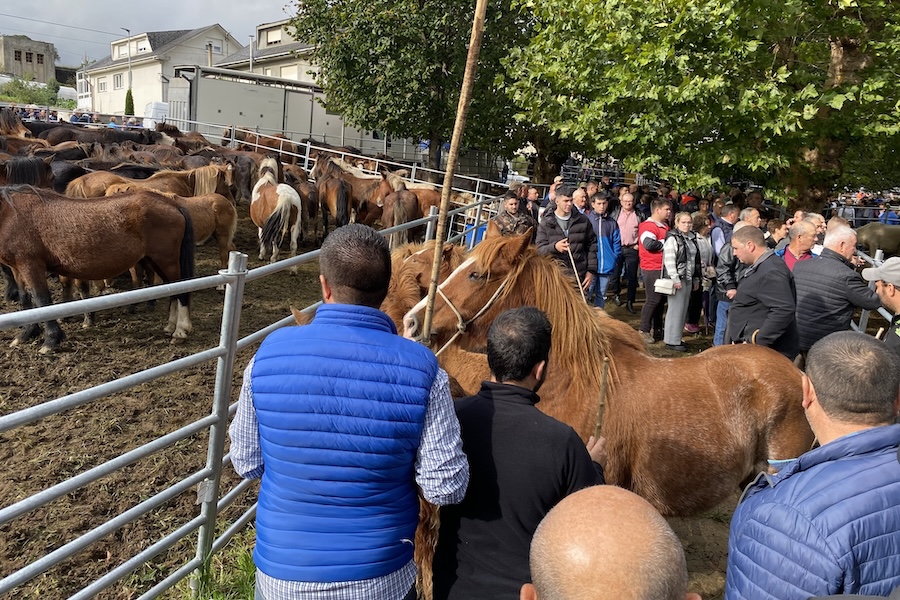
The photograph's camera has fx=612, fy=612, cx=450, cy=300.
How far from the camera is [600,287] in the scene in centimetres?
816

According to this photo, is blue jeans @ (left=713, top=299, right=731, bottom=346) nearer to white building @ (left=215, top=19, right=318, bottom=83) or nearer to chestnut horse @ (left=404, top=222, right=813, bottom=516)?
chestnut horse @ (left=404, top=222, right=813, bottom=516)

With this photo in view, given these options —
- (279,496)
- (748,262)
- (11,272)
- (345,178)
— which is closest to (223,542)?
(279,496)

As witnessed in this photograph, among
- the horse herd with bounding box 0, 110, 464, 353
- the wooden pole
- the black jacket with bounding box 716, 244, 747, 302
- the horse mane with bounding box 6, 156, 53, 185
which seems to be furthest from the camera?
the horse mane with bounding box 6, 156, 53, 185

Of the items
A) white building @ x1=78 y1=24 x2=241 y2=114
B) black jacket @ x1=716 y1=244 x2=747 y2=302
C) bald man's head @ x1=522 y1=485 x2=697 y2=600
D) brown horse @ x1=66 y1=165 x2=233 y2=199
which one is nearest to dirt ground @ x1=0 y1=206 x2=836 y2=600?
bald man's head @ x1=522 y1=485 x2=697 y2=600

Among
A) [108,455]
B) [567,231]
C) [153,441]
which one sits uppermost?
[567,231]

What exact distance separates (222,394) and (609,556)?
224cm

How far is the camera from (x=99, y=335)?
717cm

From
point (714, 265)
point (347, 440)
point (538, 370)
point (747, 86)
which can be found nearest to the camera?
point (347, 440)

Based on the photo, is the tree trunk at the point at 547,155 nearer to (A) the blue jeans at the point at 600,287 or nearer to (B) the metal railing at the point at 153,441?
(A) the blue jeans at the point at 600,287

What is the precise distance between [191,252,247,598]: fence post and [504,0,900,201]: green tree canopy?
24.0 ft

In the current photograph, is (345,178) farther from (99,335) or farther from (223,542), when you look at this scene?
(223,542)

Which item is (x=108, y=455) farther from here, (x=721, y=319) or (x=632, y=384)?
(x=721, y=319)

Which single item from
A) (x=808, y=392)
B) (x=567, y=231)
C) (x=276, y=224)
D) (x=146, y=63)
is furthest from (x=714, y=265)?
(x=146, y=63)

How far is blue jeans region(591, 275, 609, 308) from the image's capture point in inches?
320
